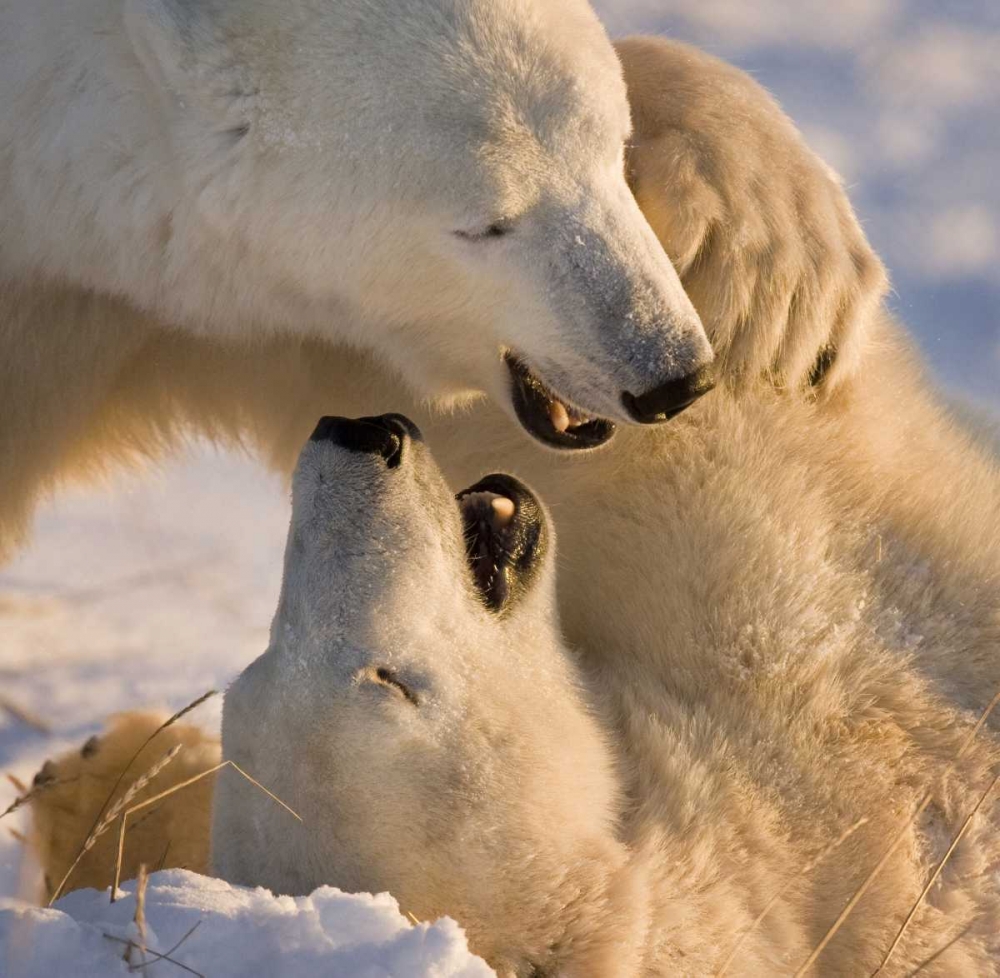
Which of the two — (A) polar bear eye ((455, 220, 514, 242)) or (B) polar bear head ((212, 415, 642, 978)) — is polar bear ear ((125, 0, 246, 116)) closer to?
(A) polar bear eye ((455, 220, 514, 242))

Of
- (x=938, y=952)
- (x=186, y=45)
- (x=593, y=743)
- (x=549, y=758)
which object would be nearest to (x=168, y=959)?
(x=549, y=758)

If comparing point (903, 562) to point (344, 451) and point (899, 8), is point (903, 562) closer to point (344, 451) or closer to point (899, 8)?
point (344, 451)

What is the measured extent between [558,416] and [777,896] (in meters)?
0.93

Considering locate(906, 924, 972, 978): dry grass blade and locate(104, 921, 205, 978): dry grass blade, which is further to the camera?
locate(906, 924, 972, 978): dry grass blade

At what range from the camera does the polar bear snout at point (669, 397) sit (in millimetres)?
2494

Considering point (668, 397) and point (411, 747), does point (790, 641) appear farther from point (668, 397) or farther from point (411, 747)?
point (411, 747)

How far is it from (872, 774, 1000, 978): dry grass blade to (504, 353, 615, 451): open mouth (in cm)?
92

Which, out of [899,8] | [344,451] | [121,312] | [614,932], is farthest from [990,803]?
[899,8]

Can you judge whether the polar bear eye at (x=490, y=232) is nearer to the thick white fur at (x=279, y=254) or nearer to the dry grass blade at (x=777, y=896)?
the thick white fur at (x=279, y=254)

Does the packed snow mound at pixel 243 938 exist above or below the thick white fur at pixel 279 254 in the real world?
below

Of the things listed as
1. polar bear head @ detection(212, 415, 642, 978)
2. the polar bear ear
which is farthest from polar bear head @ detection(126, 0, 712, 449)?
polar bear head @ detection(212, 415, 642, 978)

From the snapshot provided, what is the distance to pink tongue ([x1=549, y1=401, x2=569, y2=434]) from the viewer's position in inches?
106

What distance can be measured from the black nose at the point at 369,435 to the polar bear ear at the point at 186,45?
60 cm

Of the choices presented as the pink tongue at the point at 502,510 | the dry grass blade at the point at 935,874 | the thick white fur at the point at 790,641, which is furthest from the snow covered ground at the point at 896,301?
the dry grass blade at the point at 935,874
